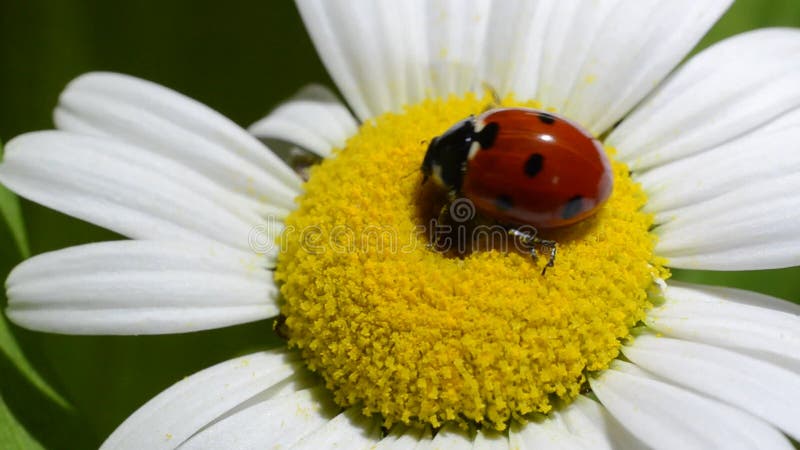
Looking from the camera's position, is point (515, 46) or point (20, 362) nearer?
point (20, 362)

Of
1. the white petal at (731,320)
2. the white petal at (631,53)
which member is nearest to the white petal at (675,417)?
the white petal at (731,320)

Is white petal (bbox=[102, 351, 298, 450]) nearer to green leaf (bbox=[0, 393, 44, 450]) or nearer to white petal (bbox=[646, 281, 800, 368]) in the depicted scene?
green leaf (bbox=[0, 393, 44, 450])

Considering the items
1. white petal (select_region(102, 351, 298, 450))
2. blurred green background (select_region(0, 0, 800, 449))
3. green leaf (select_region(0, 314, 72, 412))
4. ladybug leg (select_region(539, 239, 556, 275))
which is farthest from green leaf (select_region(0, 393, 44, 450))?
ladybug leg (select_region(539, 239, 556, 275))

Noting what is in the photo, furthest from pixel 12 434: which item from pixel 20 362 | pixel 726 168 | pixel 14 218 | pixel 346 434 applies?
pixel 726 168

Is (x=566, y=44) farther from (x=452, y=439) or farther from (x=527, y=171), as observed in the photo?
(x=452, y=439)

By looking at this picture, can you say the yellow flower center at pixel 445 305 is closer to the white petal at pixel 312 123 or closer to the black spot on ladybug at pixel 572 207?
the black spot on ladybug at pixel 572 207

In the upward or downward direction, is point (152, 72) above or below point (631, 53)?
below

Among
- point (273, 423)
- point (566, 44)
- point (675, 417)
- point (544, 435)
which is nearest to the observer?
point (675, 417)

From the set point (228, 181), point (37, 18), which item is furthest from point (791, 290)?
point (37, 18)
